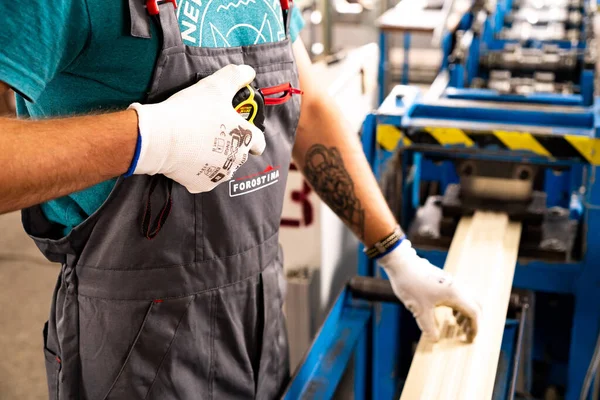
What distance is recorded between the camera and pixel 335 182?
4.88ft

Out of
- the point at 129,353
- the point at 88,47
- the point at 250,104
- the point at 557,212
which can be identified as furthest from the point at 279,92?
the point at 557,212

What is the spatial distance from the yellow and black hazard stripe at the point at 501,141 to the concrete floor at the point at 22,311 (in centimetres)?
185

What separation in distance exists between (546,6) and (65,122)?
3551 millimetres

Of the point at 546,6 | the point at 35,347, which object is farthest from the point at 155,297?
the point at 546,6

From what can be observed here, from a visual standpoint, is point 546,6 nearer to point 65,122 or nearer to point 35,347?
point 35,347

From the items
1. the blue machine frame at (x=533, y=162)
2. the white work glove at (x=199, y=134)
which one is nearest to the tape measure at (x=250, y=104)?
the white work glove at (x=199, y=134)

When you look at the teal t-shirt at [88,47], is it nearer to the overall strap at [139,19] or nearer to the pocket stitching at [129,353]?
the overall strap at [139,19]

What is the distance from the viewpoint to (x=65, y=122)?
3.10ft

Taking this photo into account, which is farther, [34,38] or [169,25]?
[169,25]

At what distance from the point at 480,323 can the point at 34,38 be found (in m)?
0.98

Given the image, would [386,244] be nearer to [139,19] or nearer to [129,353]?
[129,353]

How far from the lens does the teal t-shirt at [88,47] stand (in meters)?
0.89

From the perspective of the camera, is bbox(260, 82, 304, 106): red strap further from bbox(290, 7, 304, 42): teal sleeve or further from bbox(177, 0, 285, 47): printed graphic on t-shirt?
bbox(290, 7, 304, 42): teal sleeve

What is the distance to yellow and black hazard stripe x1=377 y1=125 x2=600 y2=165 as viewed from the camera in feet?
5.37
